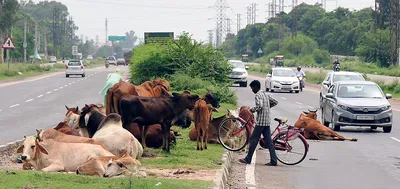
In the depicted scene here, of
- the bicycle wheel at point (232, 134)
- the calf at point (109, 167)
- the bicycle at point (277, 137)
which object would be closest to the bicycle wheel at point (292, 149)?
the bicycle at point (277, 137)

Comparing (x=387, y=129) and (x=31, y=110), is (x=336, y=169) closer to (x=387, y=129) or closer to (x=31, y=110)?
(x=387, y=129)

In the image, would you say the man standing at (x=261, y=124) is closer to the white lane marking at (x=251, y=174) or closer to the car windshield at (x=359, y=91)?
the white lane marking at (x=251, y=174)

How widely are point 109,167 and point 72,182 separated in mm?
828

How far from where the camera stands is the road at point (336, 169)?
12656 millimetres

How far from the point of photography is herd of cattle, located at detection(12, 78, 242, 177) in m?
10.8

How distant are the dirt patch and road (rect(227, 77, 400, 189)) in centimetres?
46

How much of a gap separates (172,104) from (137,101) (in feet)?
2.21

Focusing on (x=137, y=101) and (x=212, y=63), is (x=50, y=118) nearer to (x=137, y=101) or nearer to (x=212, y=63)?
(x=212, y=63)

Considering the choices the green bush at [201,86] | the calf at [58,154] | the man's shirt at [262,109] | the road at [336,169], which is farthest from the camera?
the green bush at [201,86]

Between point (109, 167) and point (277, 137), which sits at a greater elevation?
point (109, 167)

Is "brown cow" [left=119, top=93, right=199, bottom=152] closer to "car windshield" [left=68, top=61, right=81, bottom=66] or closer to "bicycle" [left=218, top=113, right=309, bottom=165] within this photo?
"bicycle" [left=218, top=113, right=309, bottom=165]

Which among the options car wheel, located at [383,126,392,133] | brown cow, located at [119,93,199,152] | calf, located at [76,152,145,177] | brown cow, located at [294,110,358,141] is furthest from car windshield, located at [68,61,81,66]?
calf, located at [76,152,145,177]

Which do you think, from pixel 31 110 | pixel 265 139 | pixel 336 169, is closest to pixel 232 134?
pixel 265 139

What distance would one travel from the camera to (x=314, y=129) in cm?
1953
